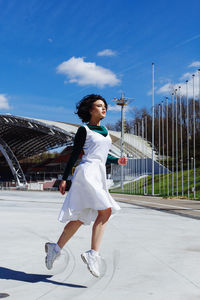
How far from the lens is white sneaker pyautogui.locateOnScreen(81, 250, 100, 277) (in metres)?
3.23

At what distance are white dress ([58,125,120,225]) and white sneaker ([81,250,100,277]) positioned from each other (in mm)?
341

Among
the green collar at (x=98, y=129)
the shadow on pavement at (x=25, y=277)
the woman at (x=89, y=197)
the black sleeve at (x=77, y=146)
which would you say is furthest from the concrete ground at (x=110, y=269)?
the green collar at (x=98, y=129)

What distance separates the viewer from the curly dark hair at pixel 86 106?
3857mm

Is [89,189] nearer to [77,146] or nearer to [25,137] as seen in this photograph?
[77,146]

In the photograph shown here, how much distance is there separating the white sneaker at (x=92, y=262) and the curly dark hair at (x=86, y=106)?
1.41 m

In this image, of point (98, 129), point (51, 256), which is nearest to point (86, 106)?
point (98, 129)

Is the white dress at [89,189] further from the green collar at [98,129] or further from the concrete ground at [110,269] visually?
the concrete ground at [110,269]

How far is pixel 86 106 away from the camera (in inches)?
152

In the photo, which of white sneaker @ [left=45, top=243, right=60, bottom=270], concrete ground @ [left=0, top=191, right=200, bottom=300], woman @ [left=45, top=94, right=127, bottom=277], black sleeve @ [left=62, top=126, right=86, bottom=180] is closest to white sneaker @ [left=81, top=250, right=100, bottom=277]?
woman @ [left=45, top=94, right=127, bottom=277]

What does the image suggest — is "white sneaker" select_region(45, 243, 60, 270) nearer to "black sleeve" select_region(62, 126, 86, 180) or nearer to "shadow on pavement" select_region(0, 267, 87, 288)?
"shadow on pavement" select_region(0, 267, 87, 288)

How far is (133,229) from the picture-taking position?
7.39 metres

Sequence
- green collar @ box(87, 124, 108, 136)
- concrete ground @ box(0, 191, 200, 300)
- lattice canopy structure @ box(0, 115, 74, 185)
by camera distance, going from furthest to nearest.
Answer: lattice canopy structure @ box(0, 115, 74, 185) → green collar @ box(87, 124, 108, 136) → concrete ground @ box(0, 191, 200, 300)

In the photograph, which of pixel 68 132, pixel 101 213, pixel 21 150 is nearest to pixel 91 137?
pixel 101 213

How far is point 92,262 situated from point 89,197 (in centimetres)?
58
